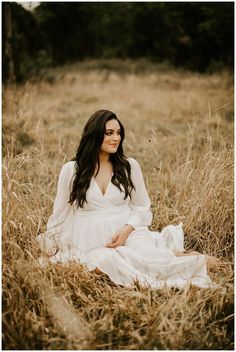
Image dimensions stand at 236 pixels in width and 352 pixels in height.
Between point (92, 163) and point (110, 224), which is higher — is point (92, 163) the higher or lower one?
the higher one

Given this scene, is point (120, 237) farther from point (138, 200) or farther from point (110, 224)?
point (138, 200)

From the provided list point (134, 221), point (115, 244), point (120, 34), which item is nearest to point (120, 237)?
point (115, 244)

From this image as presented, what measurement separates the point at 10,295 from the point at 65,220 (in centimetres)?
80

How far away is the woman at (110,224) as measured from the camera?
284cm

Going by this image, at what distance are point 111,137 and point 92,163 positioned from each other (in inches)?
8.5

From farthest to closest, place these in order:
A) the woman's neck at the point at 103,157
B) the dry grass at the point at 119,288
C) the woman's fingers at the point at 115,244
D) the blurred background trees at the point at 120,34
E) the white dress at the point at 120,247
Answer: the blurred background trees at the point at 120,34, the woman's neck at the point at 103,157, the woman's fingers at the point at 115,244, the white dress at the point at 120,247, the dry grass at the point at 119,288

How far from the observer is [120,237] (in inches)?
119

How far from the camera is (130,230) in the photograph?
3.08 m

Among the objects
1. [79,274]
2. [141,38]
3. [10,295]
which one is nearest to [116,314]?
[79,274]

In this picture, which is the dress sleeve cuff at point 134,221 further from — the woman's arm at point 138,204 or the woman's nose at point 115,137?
the woman's nose at point 115,137

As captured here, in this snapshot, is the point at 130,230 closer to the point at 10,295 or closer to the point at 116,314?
the point at 116,314

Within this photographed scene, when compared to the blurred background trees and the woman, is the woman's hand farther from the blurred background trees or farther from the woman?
the blurred background trees

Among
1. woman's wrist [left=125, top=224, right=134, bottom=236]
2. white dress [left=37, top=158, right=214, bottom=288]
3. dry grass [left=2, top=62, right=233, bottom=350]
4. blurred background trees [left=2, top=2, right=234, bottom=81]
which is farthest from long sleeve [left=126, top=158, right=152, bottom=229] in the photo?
blurred background trees [left=2, top=2, right=234, bottom=81]

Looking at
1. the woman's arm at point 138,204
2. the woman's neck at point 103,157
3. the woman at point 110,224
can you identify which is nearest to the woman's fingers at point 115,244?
the woman at point 110,224
